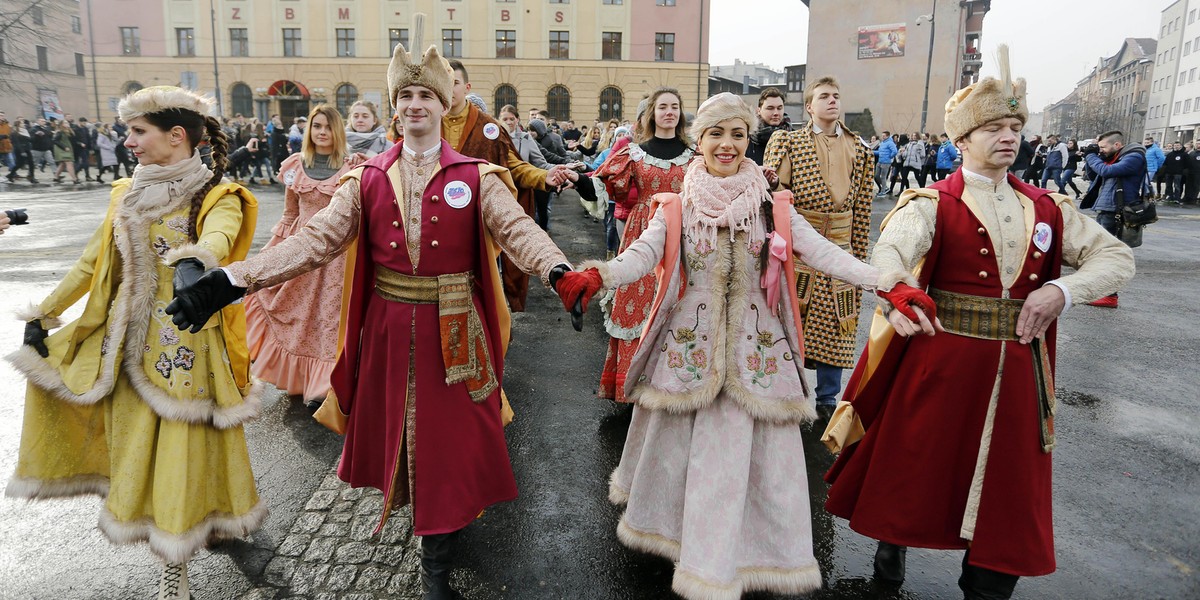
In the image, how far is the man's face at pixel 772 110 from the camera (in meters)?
6.62

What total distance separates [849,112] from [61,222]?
52199 millimetres

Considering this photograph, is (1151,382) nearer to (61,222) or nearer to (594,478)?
(594,478)

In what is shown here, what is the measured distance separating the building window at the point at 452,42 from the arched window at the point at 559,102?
5.98 meters

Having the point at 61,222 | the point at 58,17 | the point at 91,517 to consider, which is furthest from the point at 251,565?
the point at 58,17

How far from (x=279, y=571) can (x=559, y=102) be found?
43.8 meters

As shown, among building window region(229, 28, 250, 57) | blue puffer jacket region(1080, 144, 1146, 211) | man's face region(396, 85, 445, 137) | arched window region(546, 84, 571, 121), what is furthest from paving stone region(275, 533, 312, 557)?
building window region(229, 28, 250, 57)

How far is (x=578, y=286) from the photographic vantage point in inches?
102

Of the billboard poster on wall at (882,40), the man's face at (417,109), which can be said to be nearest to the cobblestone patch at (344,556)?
the man's face at (417,109)

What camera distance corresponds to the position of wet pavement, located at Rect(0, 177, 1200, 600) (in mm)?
3213

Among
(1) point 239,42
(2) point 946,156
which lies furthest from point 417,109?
(1) point 239,42

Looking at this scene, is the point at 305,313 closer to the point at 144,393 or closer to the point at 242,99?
the point at 144,393

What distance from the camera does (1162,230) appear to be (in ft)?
53.5

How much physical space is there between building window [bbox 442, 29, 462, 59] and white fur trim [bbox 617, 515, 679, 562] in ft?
145

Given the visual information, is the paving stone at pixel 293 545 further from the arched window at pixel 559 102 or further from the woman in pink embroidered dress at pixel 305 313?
the arched window at pixel 559 102
